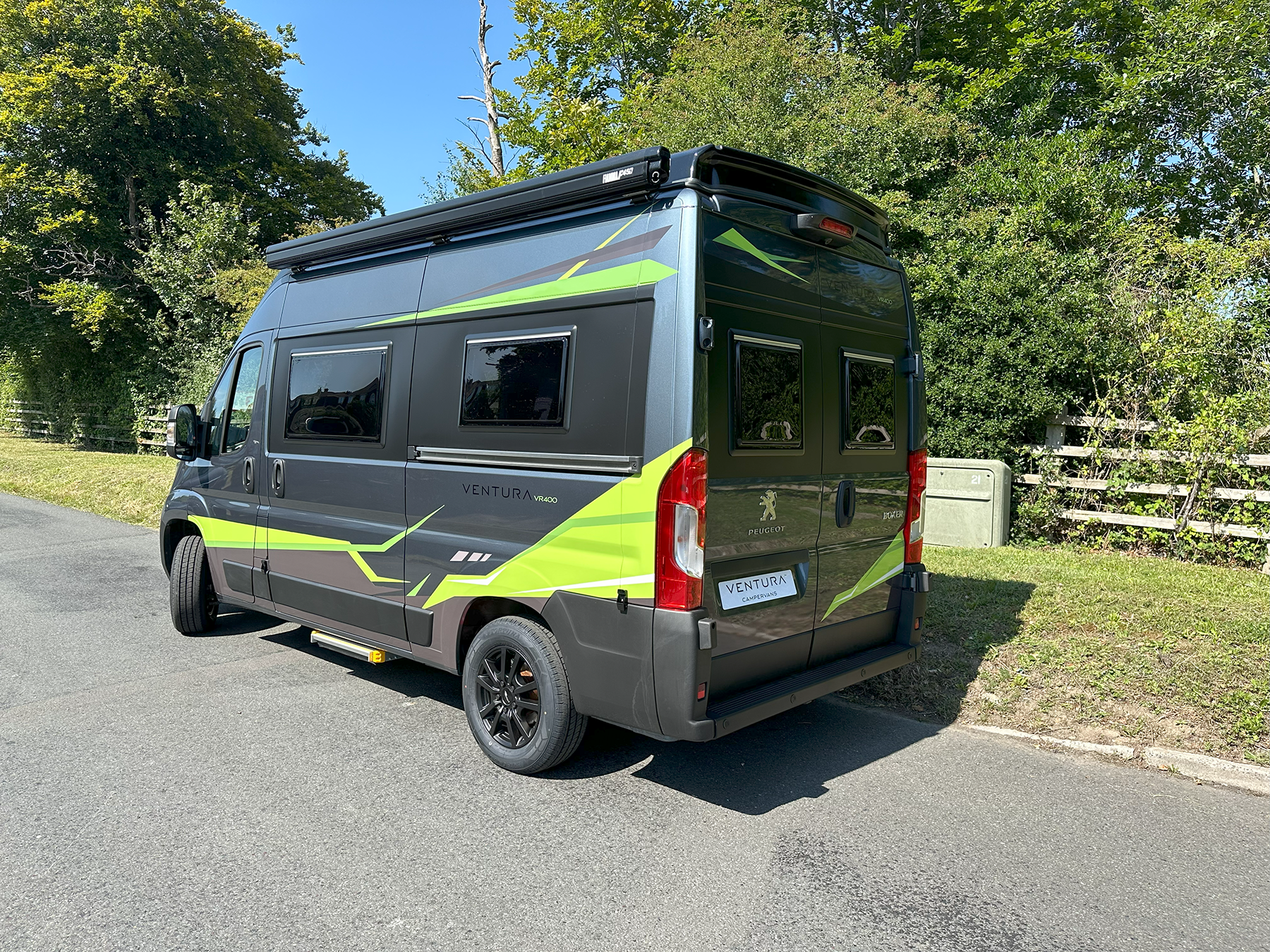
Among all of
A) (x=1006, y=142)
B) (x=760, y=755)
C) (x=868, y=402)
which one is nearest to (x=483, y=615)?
(x=760, y=755)

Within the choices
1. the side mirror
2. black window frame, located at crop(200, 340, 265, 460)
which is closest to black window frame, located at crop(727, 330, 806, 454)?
black window frame, located at crop(200, 340, 265, 460)

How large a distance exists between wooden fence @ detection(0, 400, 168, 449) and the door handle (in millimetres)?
21049

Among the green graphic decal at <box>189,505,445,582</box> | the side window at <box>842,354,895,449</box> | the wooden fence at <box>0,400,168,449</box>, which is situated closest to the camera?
the side window at <box>842,354,895,449</box>

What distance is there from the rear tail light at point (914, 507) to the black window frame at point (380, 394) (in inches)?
116

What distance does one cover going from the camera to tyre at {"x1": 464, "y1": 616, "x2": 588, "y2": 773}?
395 centimetres

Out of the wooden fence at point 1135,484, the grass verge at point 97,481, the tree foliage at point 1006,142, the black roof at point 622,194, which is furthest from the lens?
the grass verge at point 97,481

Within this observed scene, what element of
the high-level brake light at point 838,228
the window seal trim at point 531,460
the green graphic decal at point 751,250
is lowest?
the window seal trim at point 531,460

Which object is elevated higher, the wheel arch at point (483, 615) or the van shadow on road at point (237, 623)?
the wheel arch at point (483, 615)

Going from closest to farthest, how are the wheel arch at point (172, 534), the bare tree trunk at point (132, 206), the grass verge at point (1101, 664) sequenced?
1. the grass verge at point (1101, 664)
2. the wheel arch at point (172, 534)
3. the bare tree trunk at point (132, 206)

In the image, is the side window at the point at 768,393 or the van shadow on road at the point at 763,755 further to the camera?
the van shadow on road at the point at 763,755

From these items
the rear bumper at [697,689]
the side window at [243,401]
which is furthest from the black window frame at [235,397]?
the rear bumper at [697,689]

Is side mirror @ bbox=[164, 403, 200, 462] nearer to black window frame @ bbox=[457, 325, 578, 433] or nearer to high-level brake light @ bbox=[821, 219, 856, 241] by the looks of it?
black window frame @ bbox=[457, 325, 578, 433]

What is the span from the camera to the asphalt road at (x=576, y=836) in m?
2.93

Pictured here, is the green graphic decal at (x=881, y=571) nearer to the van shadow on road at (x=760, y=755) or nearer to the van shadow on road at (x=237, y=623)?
the van shadow on road at (x=760, y=755)
